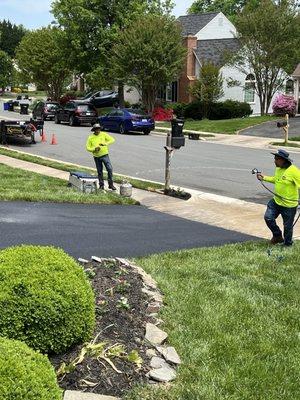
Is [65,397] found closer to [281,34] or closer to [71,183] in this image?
[71,183]

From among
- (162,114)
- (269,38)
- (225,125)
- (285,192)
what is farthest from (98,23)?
(285,192)

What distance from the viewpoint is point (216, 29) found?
50531mm

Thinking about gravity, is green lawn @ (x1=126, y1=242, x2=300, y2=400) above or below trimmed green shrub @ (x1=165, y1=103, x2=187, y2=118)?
below

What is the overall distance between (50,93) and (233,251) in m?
53.4

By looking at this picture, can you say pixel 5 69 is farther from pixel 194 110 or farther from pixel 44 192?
pixel 44 192

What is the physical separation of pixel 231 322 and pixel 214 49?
41367 mm

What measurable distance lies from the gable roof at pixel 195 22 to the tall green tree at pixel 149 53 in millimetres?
9446

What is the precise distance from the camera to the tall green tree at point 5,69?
8088 centimetres

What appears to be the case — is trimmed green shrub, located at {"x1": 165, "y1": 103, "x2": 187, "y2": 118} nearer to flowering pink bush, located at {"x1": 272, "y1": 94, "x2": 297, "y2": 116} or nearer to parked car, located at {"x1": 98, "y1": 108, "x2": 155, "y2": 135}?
flowering pink bush, located at {"x1": 272, "y1": 94, "x2": 297, "y2": 116}

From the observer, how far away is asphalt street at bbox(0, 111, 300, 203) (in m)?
15.7

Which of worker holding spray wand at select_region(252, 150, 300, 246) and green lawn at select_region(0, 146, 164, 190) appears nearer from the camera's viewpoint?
worker holding spray wand at select_region(252, 150, 300, 246)

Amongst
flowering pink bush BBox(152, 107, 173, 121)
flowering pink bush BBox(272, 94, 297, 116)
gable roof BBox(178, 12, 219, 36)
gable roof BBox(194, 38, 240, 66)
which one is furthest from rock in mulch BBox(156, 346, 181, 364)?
gable roof BBox(178, 12, 219, 36)

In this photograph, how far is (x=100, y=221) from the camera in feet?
34.2

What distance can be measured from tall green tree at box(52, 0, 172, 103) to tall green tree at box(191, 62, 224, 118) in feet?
20.9
